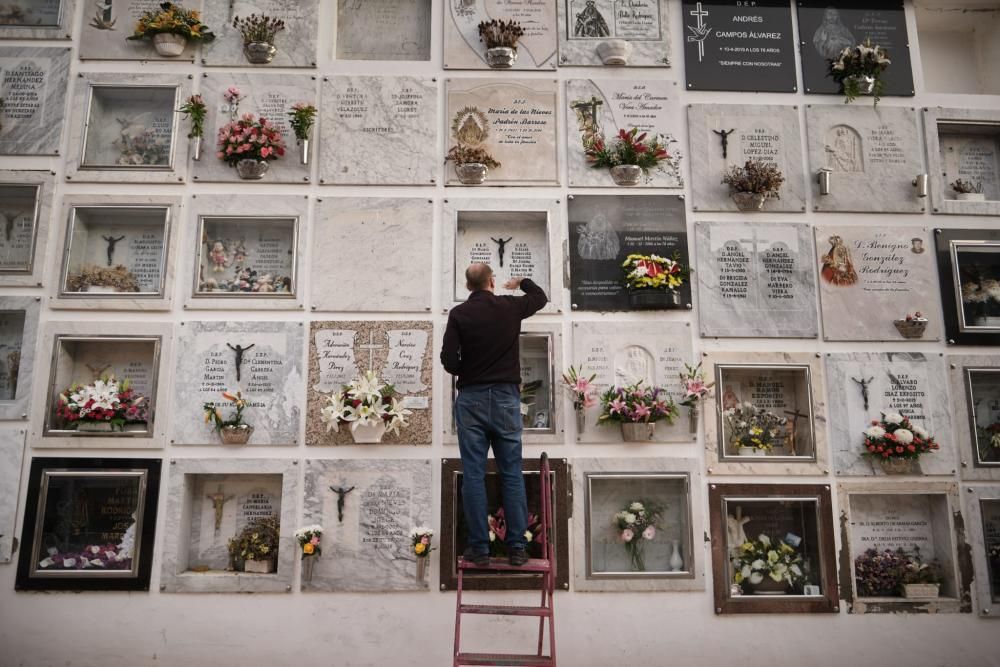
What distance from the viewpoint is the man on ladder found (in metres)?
4.60

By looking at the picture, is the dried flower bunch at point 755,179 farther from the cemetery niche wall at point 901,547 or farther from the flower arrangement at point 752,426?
the cemetery niche wall at point 901,547

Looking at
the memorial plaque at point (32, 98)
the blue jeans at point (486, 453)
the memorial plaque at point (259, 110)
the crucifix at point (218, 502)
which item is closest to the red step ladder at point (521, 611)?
the blue jeans at point (486, 453)

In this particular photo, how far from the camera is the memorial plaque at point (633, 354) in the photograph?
5715mm

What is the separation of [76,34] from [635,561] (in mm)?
6517

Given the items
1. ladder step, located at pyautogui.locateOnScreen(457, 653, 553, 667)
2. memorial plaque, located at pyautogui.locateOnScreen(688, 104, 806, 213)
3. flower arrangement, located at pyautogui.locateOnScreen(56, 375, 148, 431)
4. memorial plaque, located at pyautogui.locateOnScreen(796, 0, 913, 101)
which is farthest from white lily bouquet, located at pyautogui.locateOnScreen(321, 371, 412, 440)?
memorial plaque, located at pyautogui.locateOnScreen(796, 0, 913, 101)

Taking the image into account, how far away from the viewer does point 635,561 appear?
562 cm

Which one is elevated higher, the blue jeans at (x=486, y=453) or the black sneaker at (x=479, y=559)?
the blue jeans at (x=486, y=453)

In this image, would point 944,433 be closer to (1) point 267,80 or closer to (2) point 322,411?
(2) point 322,411

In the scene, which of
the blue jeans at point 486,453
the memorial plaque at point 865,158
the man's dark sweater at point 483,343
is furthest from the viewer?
the memorial plaque at point 865,158

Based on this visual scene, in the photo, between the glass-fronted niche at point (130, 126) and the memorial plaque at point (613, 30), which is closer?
the glass-fronted niche at point (130, 126)

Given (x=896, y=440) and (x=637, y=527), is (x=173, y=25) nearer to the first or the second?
(x=637, y=527)

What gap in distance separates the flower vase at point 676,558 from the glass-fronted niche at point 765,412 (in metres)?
0.77

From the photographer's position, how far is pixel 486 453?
4641 mm

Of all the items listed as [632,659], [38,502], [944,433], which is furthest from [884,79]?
[38,502]
